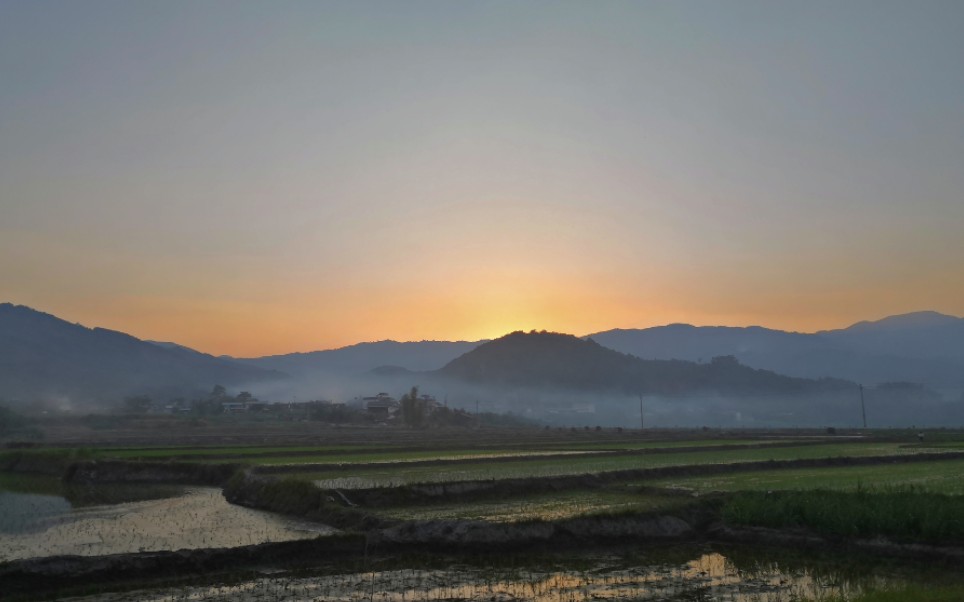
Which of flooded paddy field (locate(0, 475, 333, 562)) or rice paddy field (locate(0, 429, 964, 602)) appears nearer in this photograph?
rice paddy field (locate(0, 429, 964, 602))

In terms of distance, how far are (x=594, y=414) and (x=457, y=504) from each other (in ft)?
524

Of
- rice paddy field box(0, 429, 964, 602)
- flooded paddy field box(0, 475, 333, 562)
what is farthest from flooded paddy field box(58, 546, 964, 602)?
flooded paddy field box(0, 475, 333, 562)

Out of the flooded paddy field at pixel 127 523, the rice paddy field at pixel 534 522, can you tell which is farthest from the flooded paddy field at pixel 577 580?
the flooded paddy field at pixel 127 523

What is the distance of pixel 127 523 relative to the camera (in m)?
21.0

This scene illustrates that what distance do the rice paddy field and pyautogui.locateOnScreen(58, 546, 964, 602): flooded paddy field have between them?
6cm

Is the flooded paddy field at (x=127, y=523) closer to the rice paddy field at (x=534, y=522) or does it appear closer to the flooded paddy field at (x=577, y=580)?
the rice paddy field at (x=534, y=522)

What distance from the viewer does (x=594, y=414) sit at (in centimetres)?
17862

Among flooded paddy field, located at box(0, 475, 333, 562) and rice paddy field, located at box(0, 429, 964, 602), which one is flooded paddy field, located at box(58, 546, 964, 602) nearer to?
rice paddy field, located at box(0, 429, 964, 602)

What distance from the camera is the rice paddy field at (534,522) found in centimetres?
1377

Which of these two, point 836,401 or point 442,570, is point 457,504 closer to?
point 442,570

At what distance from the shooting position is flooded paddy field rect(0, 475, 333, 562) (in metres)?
17.4

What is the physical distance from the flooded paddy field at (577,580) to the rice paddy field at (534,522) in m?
0.06

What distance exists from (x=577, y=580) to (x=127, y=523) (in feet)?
46.4

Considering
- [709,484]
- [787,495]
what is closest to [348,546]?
[787,495]
